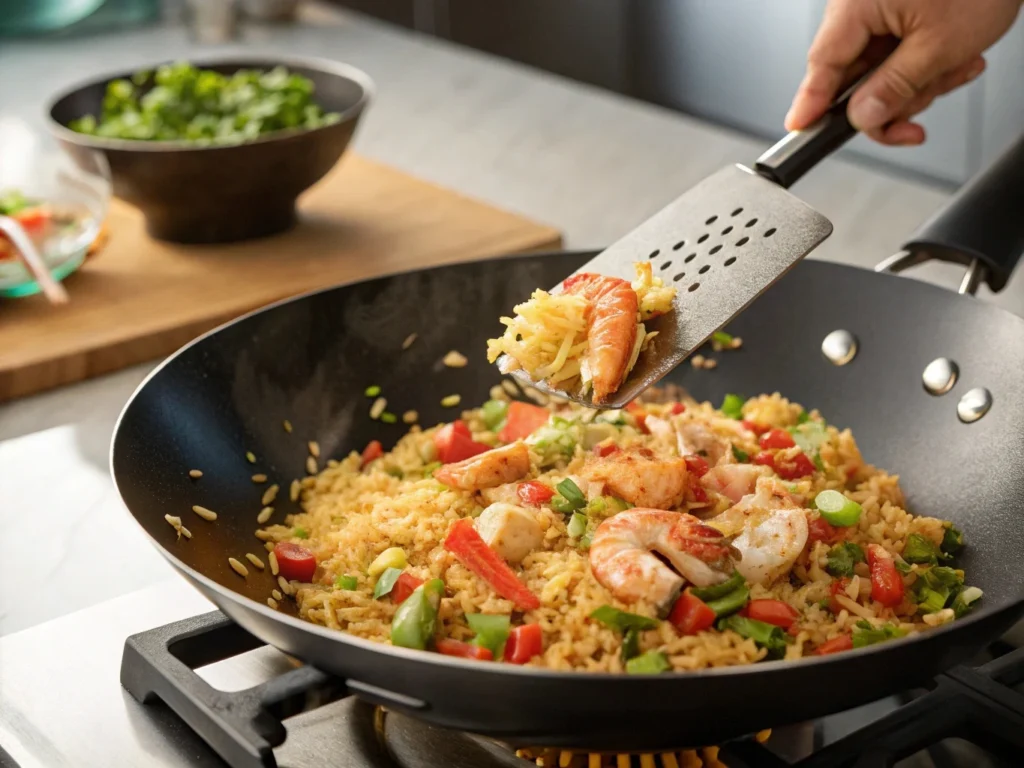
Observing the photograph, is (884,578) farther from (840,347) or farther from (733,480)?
(840,347)

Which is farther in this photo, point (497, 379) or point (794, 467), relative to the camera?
point (497, 379)

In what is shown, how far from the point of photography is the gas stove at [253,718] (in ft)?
3.13

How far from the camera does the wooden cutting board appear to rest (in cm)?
194

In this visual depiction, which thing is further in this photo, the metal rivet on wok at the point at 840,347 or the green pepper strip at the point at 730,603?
the metal rivet on wok at the point at 840,347

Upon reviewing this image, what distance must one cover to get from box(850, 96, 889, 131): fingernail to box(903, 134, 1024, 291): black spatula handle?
5.9 inches

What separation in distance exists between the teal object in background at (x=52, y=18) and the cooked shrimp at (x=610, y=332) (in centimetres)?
376

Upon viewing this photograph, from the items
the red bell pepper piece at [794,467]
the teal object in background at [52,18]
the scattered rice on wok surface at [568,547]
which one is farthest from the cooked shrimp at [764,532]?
the teal object in background at [52,18]

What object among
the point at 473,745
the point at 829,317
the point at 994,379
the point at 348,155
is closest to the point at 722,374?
Answer: the point at 829,317

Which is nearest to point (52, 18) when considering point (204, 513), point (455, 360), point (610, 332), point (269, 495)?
point (455, 360)

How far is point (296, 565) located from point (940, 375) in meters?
0.80

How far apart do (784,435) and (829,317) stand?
22 cm

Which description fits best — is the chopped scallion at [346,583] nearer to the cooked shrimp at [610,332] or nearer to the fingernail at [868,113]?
the cooked shrimp at [610,332]

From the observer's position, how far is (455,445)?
1.49 meters

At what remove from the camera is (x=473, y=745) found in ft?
3.62
